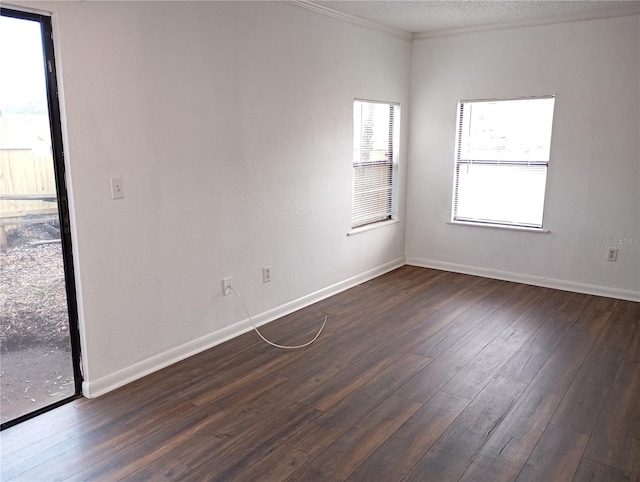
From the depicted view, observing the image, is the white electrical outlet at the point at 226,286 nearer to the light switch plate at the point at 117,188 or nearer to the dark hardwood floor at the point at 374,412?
the dark hardwood floor at the point at 374,412

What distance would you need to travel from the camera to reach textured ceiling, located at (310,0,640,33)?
163 inches

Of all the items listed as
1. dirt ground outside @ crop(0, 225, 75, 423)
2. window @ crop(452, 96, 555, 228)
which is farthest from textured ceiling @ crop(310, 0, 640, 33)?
dirt ground outside @ crop(0, 225, 75, 423)

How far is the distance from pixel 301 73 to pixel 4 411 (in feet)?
10.0

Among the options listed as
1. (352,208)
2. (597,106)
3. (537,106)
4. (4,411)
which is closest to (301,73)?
(352,208)

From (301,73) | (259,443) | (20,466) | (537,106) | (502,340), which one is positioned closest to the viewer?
(20,466)

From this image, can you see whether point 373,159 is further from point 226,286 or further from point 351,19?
point 226,286

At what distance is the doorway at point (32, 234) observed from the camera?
2.51 metres

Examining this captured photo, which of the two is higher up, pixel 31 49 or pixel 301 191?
pixel 31 49

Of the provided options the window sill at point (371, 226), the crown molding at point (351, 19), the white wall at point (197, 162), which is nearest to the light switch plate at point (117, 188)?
the white wall at point (197, 162)

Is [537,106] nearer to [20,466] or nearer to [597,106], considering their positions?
[597,106]

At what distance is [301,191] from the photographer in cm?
430

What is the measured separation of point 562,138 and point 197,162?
344cm

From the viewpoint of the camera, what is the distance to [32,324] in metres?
2.71

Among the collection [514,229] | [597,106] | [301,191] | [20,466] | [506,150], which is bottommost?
[20,466]
